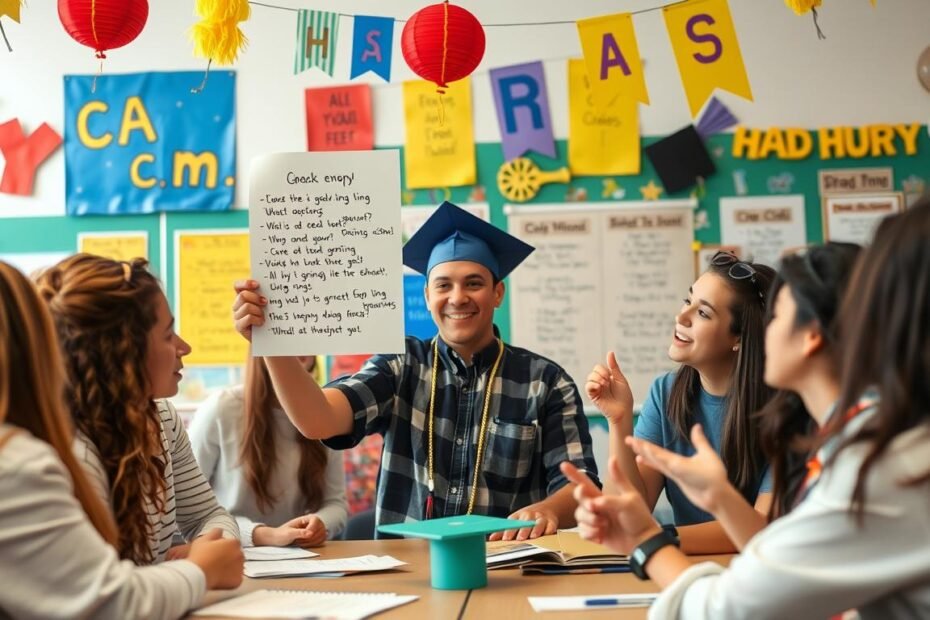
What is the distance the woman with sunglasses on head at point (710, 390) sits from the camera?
2229mm

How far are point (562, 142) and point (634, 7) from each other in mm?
661

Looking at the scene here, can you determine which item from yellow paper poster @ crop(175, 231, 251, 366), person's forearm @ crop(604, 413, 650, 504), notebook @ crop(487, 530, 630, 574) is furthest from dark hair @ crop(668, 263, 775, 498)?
yellow paper poster @ crop(175, 231, 251, 366)

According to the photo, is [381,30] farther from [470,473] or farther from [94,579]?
[94,579]

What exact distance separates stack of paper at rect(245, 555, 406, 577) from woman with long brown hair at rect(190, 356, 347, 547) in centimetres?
93

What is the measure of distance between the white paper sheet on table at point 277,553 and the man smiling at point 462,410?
0.99 feet

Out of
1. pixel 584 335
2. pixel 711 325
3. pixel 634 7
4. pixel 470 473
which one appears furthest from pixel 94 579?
pixel 634 7

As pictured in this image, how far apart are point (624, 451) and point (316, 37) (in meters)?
2.37

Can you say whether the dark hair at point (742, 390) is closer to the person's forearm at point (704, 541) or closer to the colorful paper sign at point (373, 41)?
the person's forearm at point (704, 541)

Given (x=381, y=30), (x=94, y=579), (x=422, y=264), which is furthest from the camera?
(x=381, y=30)

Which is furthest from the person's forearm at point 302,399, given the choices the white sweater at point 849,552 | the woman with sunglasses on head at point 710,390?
the white sweater at point 849,552

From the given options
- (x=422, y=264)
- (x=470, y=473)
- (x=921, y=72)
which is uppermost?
(x=921, y=72)

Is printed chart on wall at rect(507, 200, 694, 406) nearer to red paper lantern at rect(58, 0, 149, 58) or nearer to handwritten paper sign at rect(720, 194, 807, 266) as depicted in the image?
handwritten paper sign at rect(720, 194, 807, 266)

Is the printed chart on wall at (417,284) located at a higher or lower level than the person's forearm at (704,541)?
higher

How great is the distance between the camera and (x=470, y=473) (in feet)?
8.22
